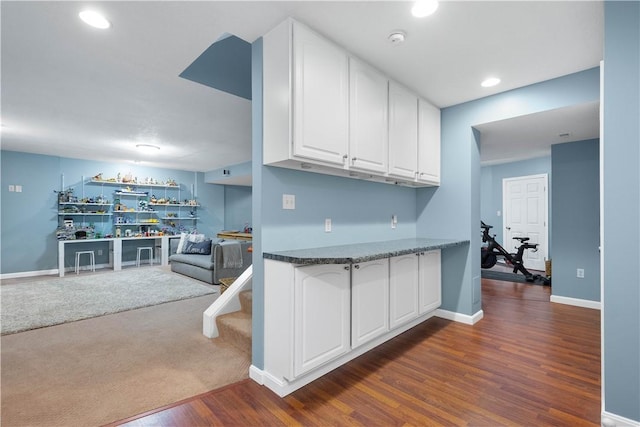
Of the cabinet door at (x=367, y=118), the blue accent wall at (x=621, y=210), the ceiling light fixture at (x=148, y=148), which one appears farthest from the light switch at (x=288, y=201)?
the ceiling light fixture at (x=148, y=148)

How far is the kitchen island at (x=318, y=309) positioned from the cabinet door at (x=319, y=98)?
743 millimetres

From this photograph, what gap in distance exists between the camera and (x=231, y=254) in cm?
535

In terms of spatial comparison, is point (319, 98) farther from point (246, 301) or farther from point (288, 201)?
point (246, 301)

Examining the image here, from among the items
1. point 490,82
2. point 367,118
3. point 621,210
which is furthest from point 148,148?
point 621,210

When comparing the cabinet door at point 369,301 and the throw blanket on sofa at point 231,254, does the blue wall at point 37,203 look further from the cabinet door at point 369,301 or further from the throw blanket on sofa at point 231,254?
the cabinet door at point 369,301

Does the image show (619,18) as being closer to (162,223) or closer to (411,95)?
(411,95)

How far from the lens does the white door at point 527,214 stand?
20.8 feet

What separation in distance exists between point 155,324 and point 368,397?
257 cm

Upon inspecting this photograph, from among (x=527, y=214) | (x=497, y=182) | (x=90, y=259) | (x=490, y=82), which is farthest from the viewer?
(x=497, y=182)

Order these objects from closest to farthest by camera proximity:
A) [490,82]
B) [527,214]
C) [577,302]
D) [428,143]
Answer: [490,82] → [428,143] → [577,302] → [527,214]

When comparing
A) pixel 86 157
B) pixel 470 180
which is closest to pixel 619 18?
pixel 470 180

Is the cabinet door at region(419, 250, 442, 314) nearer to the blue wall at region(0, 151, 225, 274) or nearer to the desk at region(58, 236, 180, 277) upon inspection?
the desk at region(58, 236, 180, 277)

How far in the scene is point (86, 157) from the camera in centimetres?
661

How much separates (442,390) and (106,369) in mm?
2528
